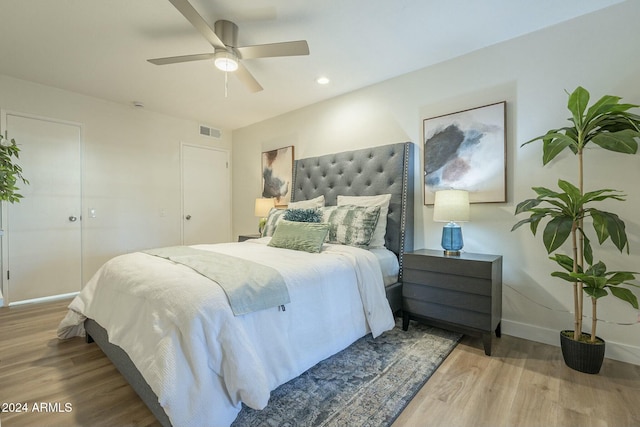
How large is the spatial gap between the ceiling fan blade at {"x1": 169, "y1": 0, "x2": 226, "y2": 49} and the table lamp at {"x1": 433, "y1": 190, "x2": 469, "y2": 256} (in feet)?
6.77

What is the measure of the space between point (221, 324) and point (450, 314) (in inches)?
67.8

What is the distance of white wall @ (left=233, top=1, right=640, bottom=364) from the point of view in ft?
6.41

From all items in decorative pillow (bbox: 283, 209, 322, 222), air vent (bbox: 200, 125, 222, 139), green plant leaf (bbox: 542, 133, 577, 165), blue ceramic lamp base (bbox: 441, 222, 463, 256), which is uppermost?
air vent (bbox: 200, 125, 222, 139)

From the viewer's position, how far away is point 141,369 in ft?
4.25

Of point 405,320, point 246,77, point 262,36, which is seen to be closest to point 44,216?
point 246,77

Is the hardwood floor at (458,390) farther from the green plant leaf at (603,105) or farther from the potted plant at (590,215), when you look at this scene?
the green plant leaf at (603,105)

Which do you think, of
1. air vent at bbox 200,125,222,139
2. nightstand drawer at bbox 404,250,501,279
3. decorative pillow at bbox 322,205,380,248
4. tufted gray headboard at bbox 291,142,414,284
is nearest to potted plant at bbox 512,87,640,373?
nightstand drawer at bbox 404,250,501,279

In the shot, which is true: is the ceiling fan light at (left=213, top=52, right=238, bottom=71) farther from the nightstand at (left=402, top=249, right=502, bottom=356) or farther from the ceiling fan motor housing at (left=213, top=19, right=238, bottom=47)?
the nightstand at (left=402, top=249, right=502, bottom=356)

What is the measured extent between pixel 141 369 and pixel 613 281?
2.61 metres

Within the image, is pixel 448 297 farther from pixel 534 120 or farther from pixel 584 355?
pixel 534 120

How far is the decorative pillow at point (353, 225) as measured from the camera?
2568mm

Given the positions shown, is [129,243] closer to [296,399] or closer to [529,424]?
[296,399]

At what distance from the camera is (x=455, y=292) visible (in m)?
2.14

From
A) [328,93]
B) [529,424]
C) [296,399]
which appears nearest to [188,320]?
[296,399]
